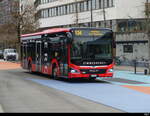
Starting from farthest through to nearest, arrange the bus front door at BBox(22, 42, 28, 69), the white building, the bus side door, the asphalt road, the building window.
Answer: the building window → the white building → the bus front door at BBox(22, 42, 28, 69) → the bus side door → the asphalt road

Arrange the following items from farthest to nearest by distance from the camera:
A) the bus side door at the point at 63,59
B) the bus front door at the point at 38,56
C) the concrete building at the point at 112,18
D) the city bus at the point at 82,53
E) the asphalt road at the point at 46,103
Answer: the concrete building at the point at 112,18, the bus front door at the point at 38,56, the bus side door at the point at 63,59, the city bus at the point at 82,53, the asphalt road at the point at 46,103

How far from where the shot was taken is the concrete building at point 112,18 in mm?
51000

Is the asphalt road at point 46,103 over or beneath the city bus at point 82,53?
beneath

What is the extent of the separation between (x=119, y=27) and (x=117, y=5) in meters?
3.76

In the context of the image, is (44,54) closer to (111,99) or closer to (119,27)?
(111,99)

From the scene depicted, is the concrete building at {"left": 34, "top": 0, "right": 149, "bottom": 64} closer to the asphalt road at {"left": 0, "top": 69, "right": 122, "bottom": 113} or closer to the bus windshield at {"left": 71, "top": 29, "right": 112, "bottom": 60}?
the bus windshield at {"left": 71, "top": 29, "right": 112, "bottom": 60}

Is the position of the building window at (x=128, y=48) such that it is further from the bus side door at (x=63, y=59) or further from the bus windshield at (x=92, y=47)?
the bus side door at (x=63, y=59)

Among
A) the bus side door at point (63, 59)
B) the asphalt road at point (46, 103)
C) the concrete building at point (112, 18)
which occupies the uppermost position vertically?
the concrete building at point (112, 18)

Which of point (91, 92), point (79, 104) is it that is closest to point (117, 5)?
point (91, 92)

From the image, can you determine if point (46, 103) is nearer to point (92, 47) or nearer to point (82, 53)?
point (82, 53)

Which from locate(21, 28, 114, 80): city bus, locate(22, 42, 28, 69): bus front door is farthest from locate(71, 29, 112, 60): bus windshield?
locate(22, 42, 28, 69): bus front door

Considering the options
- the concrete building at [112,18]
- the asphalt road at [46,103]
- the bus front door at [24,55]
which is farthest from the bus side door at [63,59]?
the concrete building at [112,18]

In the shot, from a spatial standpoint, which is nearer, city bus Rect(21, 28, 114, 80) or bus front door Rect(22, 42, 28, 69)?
city bus Rect(21, 28, 114, 80)

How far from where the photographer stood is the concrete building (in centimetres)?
5100
